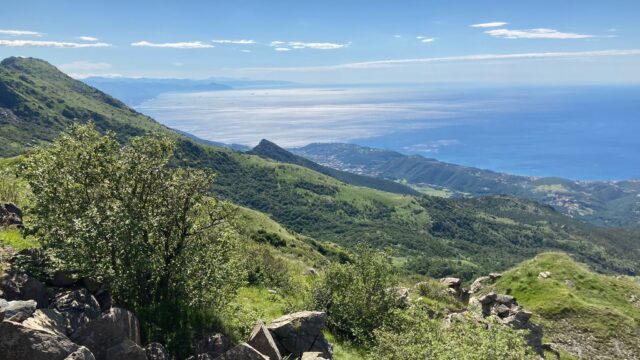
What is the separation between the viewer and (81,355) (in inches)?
545

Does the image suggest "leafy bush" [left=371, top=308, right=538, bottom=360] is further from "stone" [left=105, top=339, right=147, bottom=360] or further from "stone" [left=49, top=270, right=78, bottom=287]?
"stone" [left=49, top=270, right=78, bottom=287]

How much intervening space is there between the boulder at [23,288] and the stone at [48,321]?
→ 1.77 meters

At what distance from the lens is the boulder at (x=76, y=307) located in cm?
1586

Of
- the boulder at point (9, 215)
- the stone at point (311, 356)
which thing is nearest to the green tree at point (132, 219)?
the stone at point (311, 356)

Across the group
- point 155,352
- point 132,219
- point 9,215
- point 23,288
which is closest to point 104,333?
point 155,352

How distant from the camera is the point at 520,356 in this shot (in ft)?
67.8

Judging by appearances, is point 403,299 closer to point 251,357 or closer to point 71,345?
point 251,357

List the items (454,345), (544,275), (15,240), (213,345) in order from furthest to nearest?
(544,275), (15,240), (454,345), (213,345)

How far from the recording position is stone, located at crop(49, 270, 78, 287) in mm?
18094

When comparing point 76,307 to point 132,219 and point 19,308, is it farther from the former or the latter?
point 132,219

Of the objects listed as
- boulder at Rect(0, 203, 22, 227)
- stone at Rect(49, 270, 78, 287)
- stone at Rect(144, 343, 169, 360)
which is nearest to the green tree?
stone at Rect(49, 270, 78, 287)

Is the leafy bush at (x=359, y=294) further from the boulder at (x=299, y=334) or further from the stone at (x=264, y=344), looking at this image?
the stone at (x=264, y=344)

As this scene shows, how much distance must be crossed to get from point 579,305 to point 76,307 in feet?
185

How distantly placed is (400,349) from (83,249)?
17.1m
